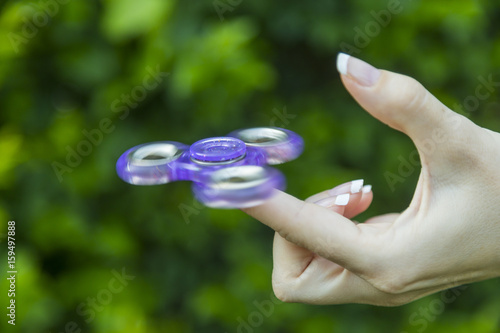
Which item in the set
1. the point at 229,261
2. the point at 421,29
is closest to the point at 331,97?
the point at 421,29

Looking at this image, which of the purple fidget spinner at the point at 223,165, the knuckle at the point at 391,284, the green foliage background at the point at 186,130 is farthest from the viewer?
the green foliage background at the point at 186,130

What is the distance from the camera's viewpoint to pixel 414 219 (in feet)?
2.28

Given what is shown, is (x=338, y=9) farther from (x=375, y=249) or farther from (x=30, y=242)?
(x=30, y=242)

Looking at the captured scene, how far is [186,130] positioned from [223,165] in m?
0.60

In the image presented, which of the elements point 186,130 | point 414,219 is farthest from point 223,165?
point 186,130

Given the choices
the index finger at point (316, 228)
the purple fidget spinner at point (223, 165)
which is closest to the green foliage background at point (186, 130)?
the purple fidget spinner at point (223, 165)

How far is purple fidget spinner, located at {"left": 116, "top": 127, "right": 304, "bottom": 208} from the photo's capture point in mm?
596

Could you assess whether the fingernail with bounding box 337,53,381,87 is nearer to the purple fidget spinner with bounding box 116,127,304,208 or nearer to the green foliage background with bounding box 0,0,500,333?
the purple fidget spinner with bounding box 116,127,304,208

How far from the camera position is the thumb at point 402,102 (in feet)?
2.01

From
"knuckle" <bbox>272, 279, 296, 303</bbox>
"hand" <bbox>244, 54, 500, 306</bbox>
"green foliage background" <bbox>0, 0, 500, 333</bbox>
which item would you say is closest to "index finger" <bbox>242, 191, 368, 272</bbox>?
"hand" <bbox>244, 54, 500, 306</bbox>

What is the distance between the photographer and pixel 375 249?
69cm

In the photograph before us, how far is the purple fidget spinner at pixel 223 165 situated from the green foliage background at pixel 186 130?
1.15ft

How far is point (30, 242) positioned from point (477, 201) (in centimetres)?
96

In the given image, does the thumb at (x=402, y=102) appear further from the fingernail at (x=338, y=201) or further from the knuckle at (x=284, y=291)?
the knuckle at (x=284, y=291)
